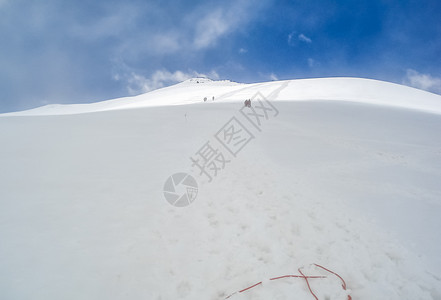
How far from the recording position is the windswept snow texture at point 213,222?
299 centimetres

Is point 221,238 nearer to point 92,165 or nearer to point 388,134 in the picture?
point 92,165

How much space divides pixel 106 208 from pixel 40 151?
4.35 meters

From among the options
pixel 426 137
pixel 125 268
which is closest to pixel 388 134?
pixel 426 137

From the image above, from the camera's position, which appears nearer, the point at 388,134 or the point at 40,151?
the point at 40,151

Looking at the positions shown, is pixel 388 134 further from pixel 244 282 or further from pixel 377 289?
pixel 244 282

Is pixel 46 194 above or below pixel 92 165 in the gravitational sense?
below

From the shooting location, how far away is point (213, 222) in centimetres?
435

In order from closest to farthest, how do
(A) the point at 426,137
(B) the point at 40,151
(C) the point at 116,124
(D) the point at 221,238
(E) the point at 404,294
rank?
(E) the point at 404,294, (D) the point at 221,238, (B) the point at 40,151, (A) the point at 426,137, (C) the point at 116,124

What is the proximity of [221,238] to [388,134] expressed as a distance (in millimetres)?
11738

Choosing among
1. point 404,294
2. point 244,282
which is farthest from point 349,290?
point 244,282

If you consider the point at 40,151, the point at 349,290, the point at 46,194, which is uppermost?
the point at 40,151

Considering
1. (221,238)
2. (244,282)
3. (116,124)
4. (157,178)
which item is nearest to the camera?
(244,282)

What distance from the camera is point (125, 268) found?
126 inches

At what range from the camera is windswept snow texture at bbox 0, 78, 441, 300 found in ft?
9.82
